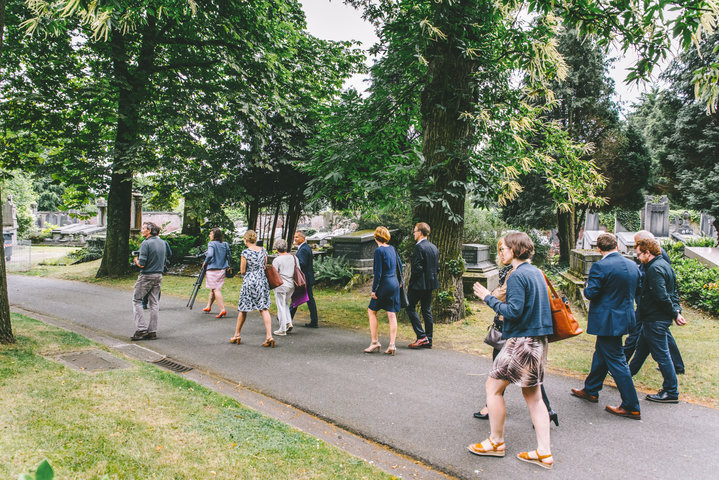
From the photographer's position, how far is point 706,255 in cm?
1239

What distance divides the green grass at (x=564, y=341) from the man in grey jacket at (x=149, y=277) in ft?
11.2

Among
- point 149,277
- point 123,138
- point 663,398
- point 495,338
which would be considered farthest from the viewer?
point 123,138

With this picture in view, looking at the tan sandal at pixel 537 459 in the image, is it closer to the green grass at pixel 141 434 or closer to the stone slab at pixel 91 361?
the green grass at pixel 141 434

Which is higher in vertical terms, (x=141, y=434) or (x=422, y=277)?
(x=422, y=277)

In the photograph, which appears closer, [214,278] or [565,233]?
[214,278]

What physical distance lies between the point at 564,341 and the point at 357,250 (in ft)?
25.7

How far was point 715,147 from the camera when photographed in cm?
1656

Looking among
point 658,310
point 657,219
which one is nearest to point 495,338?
point 658,310

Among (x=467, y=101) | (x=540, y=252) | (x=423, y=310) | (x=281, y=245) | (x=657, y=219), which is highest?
(x=467, y=101)

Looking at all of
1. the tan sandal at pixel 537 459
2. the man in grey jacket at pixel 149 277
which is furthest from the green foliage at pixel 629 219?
the tan sandal at pixel 537 459

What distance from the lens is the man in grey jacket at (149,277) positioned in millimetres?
7504

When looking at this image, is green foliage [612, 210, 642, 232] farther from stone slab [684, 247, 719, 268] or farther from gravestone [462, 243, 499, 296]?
gravestone [462, 243, 499, 296]

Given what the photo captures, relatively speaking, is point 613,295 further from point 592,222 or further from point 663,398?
point 592,222

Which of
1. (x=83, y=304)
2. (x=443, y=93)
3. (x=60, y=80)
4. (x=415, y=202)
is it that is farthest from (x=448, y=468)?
(x=60, y=80)
